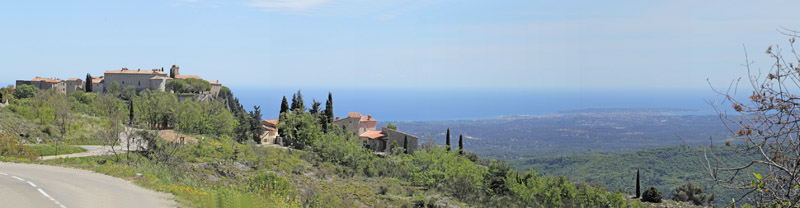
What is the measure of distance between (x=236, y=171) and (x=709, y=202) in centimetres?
3680

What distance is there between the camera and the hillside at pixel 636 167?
62.6m

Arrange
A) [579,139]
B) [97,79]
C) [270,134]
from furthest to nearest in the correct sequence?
[579,139], [97,79], [270,134]

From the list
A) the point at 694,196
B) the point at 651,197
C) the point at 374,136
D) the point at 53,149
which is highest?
the point at 53,149

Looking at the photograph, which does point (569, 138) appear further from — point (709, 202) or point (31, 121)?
point (31, 121)

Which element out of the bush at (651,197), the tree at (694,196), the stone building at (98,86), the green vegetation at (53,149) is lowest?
the tree at (694,196)

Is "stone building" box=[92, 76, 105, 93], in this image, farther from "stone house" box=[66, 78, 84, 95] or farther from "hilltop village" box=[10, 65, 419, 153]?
"stone house" box=[66, 78, 84, 95]

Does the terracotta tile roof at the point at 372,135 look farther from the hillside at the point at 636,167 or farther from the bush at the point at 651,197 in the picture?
the bush at the point at 651,197

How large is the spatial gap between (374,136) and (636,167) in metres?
40.8

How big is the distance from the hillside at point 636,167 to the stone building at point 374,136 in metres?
21.1

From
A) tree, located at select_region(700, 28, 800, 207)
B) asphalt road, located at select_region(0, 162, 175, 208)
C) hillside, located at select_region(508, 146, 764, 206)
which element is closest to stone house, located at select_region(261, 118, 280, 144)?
hillside, located at select_region(508, 146, 764, 206)

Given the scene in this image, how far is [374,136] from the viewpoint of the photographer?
2173 inches

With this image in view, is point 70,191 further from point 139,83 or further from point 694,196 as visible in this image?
point 139,83

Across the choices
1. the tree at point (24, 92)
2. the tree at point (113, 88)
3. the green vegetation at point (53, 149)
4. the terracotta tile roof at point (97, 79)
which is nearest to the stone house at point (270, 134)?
the tree at point (113, 88)

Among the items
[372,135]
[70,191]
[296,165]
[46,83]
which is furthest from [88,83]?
[70,191]
